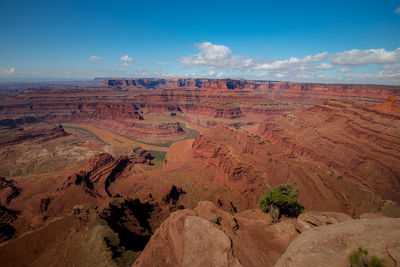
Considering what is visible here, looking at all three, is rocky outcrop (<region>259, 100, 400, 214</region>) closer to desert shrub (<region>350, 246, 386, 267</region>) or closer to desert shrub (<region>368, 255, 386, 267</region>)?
desert shrub (<region>350, 246, 386, 267</region>)

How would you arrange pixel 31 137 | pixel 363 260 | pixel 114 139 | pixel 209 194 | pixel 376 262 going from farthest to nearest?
pixel 114 139 → pixel 31 137 → pixel 209 194 → pixel 363 260 → pixel 376 262

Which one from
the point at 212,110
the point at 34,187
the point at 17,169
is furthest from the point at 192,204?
the point at 212,110

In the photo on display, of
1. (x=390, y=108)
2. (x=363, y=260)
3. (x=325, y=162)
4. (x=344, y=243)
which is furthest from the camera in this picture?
(x=390, y=108)

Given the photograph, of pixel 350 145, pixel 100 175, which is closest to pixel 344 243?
pixel 350 145

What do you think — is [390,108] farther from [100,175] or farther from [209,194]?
[100,175]

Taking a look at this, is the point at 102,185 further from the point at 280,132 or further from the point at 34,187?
the point at 280,132

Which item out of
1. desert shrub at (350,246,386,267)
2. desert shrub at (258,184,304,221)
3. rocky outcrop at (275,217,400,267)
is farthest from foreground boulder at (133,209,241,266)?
desert shrub at (258,184,304,221)
